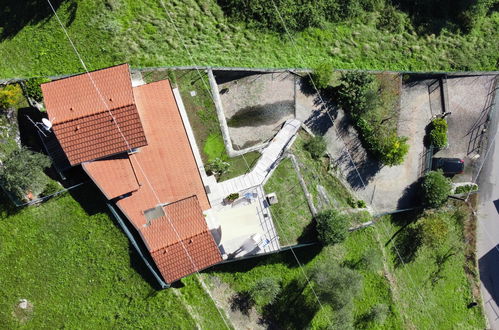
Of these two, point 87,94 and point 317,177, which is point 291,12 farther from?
point 87,94

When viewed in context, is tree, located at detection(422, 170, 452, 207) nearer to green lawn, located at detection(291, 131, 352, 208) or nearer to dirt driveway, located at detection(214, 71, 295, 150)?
green lawn, located at detection(291, 131, 352, 208)

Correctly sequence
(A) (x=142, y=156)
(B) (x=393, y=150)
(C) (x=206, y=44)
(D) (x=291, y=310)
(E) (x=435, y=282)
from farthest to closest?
(E) (x=435, y=282) < (B) (x=393, y=150) < (C) (x=206, y=44) < (D) (x=291, y=310) < (A) (x=142, y=156)

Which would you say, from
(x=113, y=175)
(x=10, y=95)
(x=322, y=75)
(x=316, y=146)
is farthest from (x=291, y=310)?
(x=10, y=95)

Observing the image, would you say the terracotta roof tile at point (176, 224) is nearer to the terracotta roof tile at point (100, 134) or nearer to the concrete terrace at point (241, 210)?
the concrete terrace at point (241, 210)

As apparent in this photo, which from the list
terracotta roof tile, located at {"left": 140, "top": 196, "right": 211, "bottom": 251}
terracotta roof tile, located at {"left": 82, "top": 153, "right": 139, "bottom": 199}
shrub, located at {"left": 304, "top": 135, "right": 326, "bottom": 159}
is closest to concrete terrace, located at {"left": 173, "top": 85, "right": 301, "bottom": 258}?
terracotta roof tile, located at {"left": 140, "top": 196, "right": 211, "bottom": 251}

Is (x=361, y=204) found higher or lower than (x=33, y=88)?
lower

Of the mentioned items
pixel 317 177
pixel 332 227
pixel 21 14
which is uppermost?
pixel 21 14
